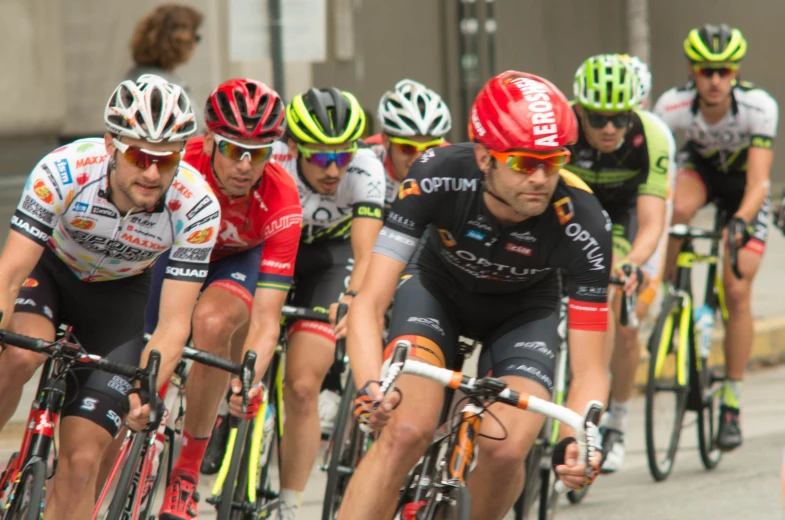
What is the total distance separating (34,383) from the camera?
880 cm

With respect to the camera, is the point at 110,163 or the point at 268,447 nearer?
the point at 110,163

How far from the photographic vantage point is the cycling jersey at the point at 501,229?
15.2ft

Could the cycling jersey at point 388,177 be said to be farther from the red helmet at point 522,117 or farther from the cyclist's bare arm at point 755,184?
the red helmet at point 522,117

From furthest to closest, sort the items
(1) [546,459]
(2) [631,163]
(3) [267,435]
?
(2) [631,163] < (1) [546,459] < (3) [267,435]

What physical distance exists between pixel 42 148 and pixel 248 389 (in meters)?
6.71

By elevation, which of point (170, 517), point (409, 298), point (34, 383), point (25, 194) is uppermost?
point (25, 194)

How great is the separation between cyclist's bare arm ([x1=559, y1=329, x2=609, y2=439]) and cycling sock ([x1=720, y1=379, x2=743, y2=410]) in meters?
3.80

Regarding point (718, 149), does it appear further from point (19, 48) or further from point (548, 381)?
point (19, 48)

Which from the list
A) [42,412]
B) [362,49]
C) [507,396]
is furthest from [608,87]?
[362,49]

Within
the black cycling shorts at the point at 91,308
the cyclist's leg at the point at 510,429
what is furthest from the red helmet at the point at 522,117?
the black cycling shorts at the point at 91,308

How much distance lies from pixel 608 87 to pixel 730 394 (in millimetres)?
2294

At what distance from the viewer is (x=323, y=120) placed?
6203 mm

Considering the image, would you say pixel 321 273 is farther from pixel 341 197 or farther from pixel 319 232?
pixel 341 197

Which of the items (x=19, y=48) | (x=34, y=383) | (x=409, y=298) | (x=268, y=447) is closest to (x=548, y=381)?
(x=409, y=298)
